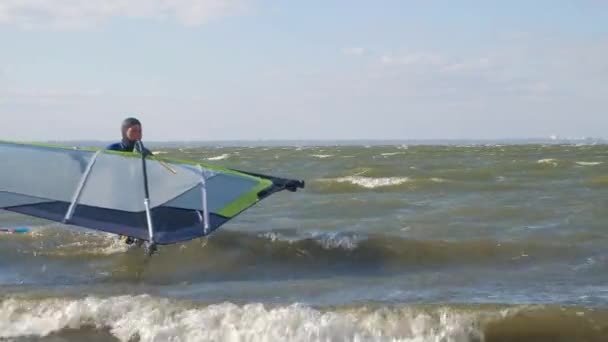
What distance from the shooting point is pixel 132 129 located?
25.8 ft

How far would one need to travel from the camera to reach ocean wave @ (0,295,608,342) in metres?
6.05

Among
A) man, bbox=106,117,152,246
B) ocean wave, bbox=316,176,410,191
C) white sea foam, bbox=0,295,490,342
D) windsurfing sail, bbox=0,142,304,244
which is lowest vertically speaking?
white sea foam, bbox=0,295,490,342

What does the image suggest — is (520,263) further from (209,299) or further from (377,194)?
(377,194)

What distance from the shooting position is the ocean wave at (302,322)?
6055 mm

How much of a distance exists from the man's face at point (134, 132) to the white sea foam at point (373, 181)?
431 inches

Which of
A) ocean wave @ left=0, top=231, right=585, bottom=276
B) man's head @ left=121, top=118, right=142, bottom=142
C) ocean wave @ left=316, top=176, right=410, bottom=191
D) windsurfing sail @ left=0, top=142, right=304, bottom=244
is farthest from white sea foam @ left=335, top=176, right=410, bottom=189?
man's head @ left=121, top=118, right=142, bottom=142

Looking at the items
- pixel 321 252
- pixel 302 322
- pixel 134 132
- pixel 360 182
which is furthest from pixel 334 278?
pixel 360 182

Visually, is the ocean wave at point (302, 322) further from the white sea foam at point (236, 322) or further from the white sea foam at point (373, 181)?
the white sea foam at point (373, 181)

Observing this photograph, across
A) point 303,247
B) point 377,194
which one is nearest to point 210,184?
point 303,247

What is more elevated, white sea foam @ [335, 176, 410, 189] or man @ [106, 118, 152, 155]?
man @ [106, 118, 152, 155]

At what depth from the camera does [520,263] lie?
857 cm

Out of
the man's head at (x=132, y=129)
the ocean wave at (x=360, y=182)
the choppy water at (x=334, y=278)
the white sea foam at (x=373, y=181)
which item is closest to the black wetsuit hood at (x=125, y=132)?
the man's head at (x=132, y=129)

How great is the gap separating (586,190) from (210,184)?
10.7 m

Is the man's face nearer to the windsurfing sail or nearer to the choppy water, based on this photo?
the windsurfing sail
